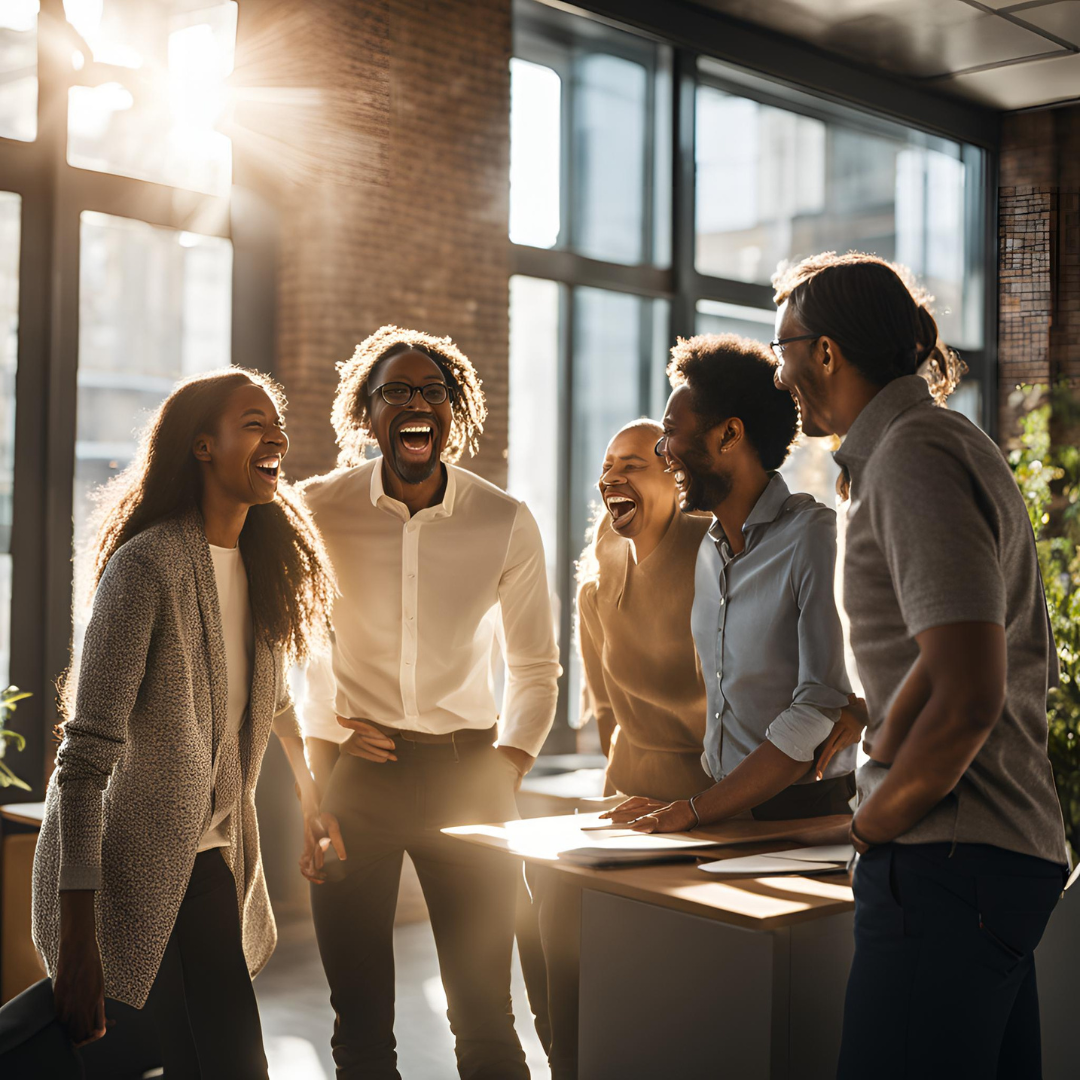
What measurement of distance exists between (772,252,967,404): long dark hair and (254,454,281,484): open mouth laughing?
1042mm

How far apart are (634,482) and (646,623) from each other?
32 cm

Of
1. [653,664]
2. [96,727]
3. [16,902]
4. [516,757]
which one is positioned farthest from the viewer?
[16,902]

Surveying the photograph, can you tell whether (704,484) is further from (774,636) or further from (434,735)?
(434,735)

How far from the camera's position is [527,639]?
9.71 ft

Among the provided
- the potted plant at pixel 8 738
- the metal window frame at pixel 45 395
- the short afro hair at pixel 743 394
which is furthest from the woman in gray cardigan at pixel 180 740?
the metal window frame at pixel 45 395

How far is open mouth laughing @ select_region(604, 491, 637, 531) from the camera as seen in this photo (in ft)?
9.05

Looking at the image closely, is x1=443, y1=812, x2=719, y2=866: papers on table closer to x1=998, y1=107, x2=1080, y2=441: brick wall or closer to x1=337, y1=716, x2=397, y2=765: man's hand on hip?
x1=337, y1=716, x2=397, y2=765: man's hand on hip

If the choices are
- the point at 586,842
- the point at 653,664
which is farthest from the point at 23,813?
the point at 586,842

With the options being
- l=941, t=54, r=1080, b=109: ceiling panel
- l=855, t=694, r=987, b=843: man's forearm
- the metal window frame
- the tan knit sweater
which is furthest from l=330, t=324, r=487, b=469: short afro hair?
l=941, t=54, r=1080, b=109: ceiling panel

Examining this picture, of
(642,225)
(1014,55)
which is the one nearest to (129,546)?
(642,225)

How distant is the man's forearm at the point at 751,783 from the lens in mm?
2246

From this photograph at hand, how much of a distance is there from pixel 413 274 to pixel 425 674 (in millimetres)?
3135

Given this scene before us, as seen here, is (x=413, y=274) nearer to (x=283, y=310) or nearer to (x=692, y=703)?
(x=283, y=310)

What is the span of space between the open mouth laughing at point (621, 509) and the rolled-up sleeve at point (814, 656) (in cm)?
53
